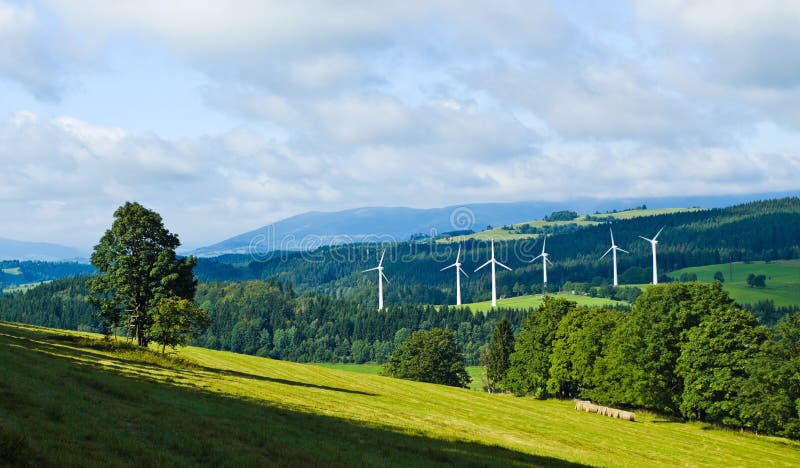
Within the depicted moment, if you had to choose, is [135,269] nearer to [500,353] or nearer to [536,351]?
[536,351]

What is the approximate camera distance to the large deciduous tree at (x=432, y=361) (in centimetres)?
14925

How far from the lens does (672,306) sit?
84.9 m

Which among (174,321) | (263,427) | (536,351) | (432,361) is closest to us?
(263,427)

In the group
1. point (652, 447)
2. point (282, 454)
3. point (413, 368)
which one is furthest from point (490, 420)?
point (413, 368)

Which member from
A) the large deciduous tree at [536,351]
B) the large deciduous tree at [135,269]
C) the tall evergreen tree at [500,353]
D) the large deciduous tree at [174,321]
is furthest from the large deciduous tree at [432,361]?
the large deciduous tree at [174,321]

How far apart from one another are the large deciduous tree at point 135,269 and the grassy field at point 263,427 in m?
5.25

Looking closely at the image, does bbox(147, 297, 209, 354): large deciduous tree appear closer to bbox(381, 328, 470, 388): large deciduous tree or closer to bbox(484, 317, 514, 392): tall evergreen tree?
bbox(484, 317, 514, 392): tall evergreen tree

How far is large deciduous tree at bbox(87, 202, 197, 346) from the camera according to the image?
67.4 meters

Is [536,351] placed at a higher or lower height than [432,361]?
higher

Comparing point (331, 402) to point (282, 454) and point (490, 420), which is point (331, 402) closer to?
point (490, 420)

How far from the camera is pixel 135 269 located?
68.0 metres

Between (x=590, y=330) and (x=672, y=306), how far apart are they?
53.5ft

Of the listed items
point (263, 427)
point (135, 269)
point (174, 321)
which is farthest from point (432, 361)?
point (263, 427)

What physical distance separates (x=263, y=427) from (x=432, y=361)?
403 ft
